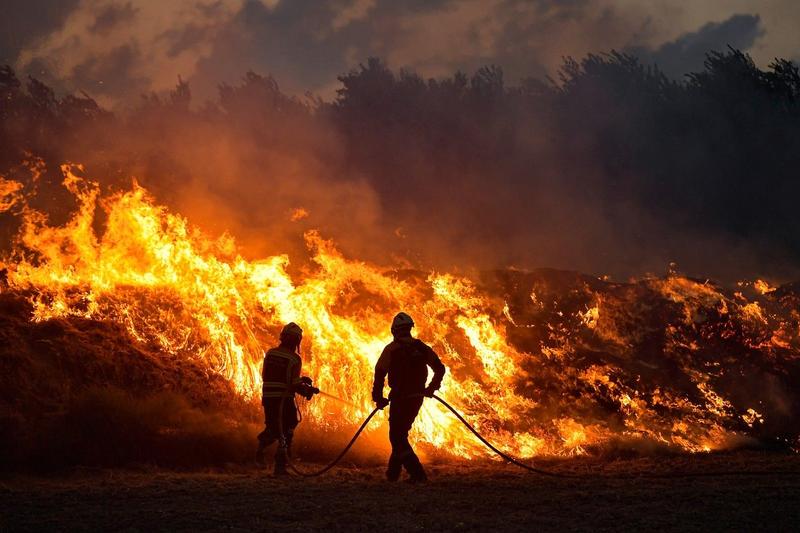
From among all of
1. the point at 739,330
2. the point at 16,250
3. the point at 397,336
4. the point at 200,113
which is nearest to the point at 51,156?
the point at 16,250

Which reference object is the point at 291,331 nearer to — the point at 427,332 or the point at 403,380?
the point at 403,380

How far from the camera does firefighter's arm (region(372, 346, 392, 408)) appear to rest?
27.0 ft

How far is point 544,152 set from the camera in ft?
68.2

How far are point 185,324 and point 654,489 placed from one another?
27.2 feet

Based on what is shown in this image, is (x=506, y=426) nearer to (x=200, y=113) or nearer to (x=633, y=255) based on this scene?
(x=633, y=255)

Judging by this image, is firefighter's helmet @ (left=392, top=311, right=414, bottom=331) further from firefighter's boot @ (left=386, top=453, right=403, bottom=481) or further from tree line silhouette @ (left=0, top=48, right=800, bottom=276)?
tree line silhouette @ (left=0, top=48, right=800, bottom=276)

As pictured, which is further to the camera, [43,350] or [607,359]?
[607,359]

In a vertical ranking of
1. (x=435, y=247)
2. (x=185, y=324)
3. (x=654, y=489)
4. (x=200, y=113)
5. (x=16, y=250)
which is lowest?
(x=654, y=489)

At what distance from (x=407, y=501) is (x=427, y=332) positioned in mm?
5826

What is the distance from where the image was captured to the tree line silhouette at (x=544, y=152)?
16484mm

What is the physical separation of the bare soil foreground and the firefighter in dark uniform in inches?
20.9

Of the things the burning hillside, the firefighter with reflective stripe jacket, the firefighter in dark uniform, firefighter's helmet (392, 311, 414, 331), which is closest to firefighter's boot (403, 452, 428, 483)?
the firefighter in dark uniform

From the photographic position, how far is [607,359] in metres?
12.4

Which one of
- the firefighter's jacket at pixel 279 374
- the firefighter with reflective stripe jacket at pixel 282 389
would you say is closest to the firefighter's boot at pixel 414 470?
A: the firefighter with reflective stripe jacket at pixel 282 389
